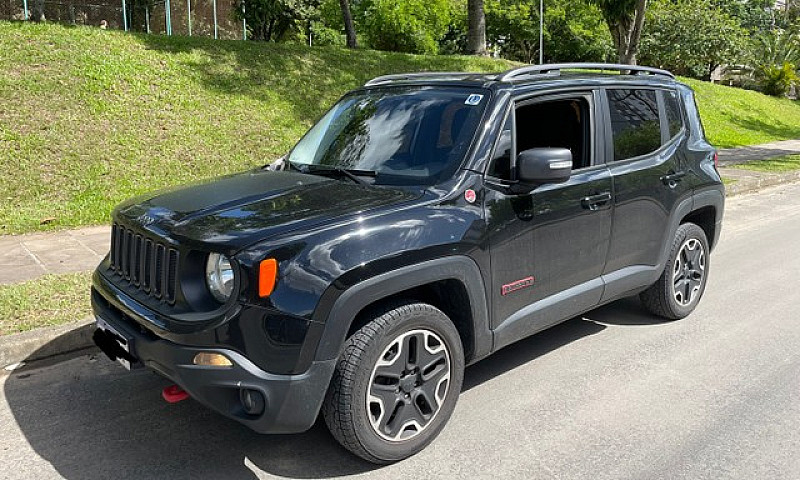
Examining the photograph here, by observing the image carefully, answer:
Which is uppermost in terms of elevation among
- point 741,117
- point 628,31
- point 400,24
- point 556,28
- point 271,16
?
point 556,28

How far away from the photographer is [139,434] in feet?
12.0

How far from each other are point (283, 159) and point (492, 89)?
5.12 feet

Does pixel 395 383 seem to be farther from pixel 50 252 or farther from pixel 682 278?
pixel 50 252

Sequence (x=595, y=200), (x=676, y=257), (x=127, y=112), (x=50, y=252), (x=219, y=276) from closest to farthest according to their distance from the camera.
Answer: (x=219, y=276) → (x=595, y=200) → (x=676, y=257) → (x=50, y=252) → (x=127, y=112)

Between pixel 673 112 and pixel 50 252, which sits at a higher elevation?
pixel 673 112

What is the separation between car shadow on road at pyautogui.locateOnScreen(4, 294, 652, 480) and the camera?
334cm

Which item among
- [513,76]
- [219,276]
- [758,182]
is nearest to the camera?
[219,276]

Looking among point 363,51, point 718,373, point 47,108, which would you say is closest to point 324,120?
point 718,373

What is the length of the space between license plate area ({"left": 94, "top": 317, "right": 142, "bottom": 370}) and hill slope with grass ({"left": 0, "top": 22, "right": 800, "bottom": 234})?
5039mm

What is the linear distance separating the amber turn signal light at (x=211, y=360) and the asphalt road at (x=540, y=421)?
66 cm

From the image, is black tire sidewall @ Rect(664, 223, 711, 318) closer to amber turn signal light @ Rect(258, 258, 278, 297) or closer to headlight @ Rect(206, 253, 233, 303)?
amber turn signal light @ Rect(258, 258, 278, 297)

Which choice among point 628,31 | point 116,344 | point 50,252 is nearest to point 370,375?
point 116,344

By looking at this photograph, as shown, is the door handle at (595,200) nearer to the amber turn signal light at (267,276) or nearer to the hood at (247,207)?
the hood at (247,207)

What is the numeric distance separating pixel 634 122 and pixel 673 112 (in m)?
0.67
